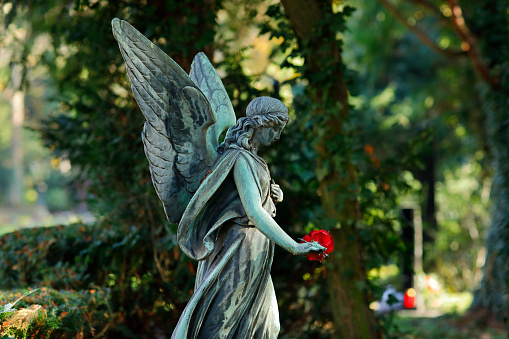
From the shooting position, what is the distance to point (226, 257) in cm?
278

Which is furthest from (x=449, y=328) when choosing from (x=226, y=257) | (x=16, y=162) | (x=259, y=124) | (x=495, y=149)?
(x=16, y=162)

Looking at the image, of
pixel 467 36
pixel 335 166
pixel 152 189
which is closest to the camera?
pixel 335 166

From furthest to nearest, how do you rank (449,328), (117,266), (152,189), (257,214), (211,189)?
(449,328) → (117,266) → (152,189) → (211,189) → (257,214)

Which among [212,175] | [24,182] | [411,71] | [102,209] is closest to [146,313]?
[102,209]

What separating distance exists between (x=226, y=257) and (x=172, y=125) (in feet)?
2.38

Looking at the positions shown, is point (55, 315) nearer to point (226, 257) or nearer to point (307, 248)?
point (226, 257)

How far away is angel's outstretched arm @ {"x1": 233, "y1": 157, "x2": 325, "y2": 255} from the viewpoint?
2.57 meters

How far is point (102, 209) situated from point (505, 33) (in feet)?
19.3

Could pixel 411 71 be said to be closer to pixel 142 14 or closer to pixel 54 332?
pixel 142 14

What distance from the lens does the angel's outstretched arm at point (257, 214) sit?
257 centimetres

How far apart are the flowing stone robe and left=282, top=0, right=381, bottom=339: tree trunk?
2.50 metres

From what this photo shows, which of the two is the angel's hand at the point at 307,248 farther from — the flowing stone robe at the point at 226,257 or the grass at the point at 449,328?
the grass at the point at 449,328

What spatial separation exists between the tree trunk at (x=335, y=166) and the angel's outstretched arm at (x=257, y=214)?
2.65m

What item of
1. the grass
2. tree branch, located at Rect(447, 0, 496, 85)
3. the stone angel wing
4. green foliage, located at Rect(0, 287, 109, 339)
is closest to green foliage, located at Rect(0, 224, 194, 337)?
green foliage, located at Rect(0, 287, 109, 339)
